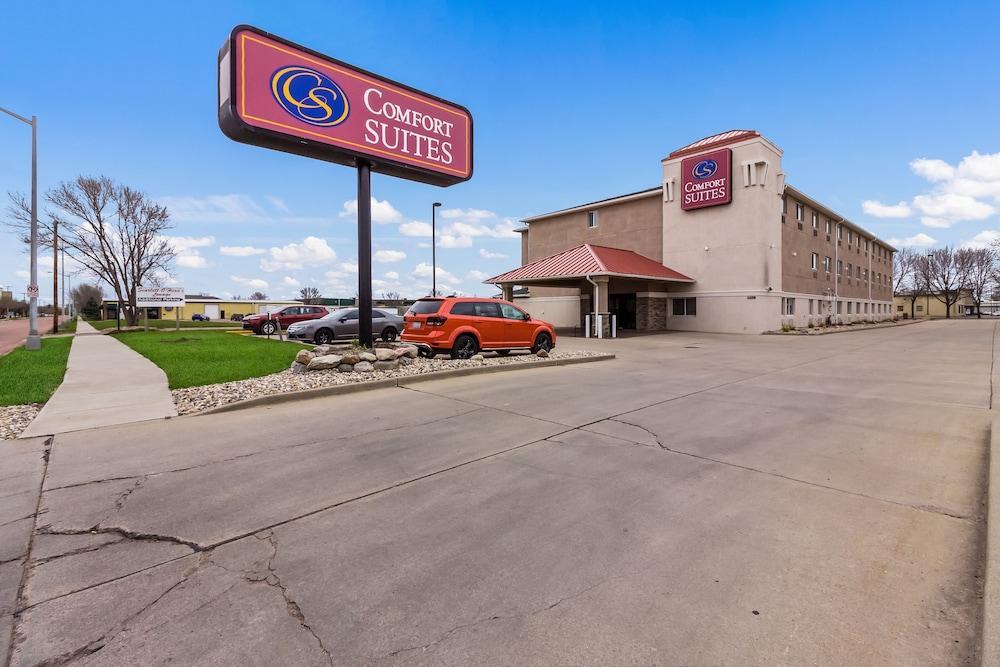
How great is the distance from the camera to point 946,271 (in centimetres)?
7825

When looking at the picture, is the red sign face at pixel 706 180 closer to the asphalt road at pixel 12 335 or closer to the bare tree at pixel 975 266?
the asphalt road at pixel 12 335

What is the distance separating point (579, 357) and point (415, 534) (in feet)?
34.9

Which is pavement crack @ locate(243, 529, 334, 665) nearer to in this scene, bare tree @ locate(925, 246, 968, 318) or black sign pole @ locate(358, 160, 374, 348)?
black sign pole @ locate(358, 160, 374, 348)

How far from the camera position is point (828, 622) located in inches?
95.1

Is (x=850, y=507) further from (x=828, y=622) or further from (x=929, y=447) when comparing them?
(x=929, y=447)

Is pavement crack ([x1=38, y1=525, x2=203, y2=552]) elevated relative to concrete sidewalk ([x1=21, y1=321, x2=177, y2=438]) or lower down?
lower down

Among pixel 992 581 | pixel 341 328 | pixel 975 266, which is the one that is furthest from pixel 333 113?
pixel 975 266

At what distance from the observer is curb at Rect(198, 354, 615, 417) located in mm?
7453

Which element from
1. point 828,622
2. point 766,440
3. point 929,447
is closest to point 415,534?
point 828,622

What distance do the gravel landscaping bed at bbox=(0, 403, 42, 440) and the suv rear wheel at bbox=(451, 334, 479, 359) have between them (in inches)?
304

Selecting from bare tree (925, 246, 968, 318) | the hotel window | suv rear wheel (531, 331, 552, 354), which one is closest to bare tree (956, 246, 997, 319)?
bare tree (925, 246, 968, 318)

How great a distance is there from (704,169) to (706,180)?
28.1 inches

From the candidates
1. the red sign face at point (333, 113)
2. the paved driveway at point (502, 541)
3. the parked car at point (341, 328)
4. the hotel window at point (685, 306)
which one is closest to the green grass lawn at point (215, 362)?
the paved driveway at point (502, 541)

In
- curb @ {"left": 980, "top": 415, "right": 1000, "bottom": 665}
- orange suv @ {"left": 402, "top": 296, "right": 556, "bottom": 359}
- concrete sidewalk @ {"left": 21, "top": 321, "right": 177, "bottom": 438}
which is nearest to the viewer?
curb @ {"left": 980, "top": 415, "right": 1000, "bottom": 665}
